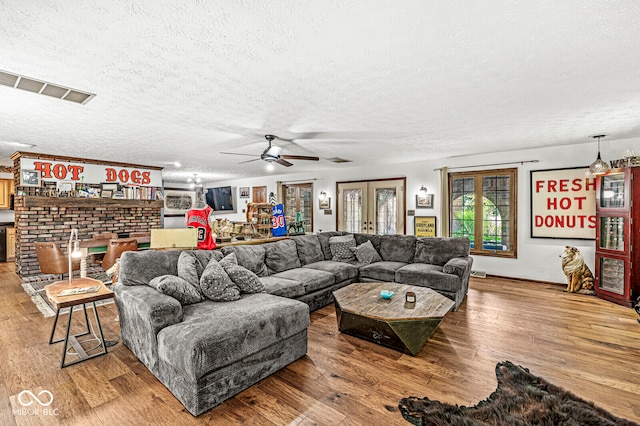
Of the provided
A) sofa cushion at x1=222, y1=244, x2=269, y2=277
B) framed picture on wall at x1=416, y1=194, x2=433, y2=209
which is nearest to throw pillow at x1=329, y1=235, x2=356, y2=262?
sofa cushion at x1=222, y1=244, x2=269, y2=277

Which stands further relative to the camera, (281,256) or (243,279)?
(281,256)

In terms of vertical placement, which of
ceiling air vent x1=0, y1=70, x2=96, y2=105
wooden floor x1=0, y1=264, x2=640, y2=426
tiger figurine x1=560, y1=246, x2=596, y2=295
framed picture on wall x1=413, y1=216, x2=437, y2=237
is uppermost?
ceiling air vent x1=0, y1=70, x2=96, y2=105

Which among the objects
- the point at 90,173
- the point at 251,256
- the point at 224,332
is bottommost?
the point at 224,332

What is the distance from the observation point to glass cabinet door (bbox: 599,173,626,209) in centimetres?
431

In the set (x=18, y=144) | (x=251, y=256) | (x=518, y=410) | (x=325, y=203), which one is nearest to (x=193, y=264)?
(x=251, y=256)

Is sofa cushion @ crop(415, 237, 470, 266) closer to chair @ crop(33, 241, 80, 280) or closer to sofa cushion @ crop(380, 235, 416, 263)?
sofa cushion @ crop(380, 235, 416, 263)

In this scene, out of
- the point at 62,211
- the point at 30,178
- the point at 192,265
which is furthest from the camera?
the point at 62,211

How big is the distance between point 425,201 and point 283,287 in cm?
433

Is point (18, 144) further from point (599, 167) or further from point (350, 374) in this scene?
point (599, 167)

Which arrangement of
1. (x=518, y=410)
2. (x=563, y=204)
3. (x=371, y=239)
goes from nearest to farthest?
(x=518, y=410) < (x=563, y=204) < (x=371, y=239)

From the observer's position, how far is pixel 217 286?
280 centimetres

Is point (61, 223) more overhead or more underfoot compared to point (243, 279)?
more overhead

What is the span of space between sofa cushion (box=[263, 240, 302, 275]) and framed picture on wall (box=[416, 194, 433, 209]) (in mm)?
3387

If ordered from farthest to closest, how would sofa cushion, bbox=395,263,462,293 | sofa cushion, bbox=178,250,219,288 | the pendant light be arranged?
the pendant light
sofa cushion, bbox=395,263,462,293
sofa cushion, bbox=178,250,219,288
